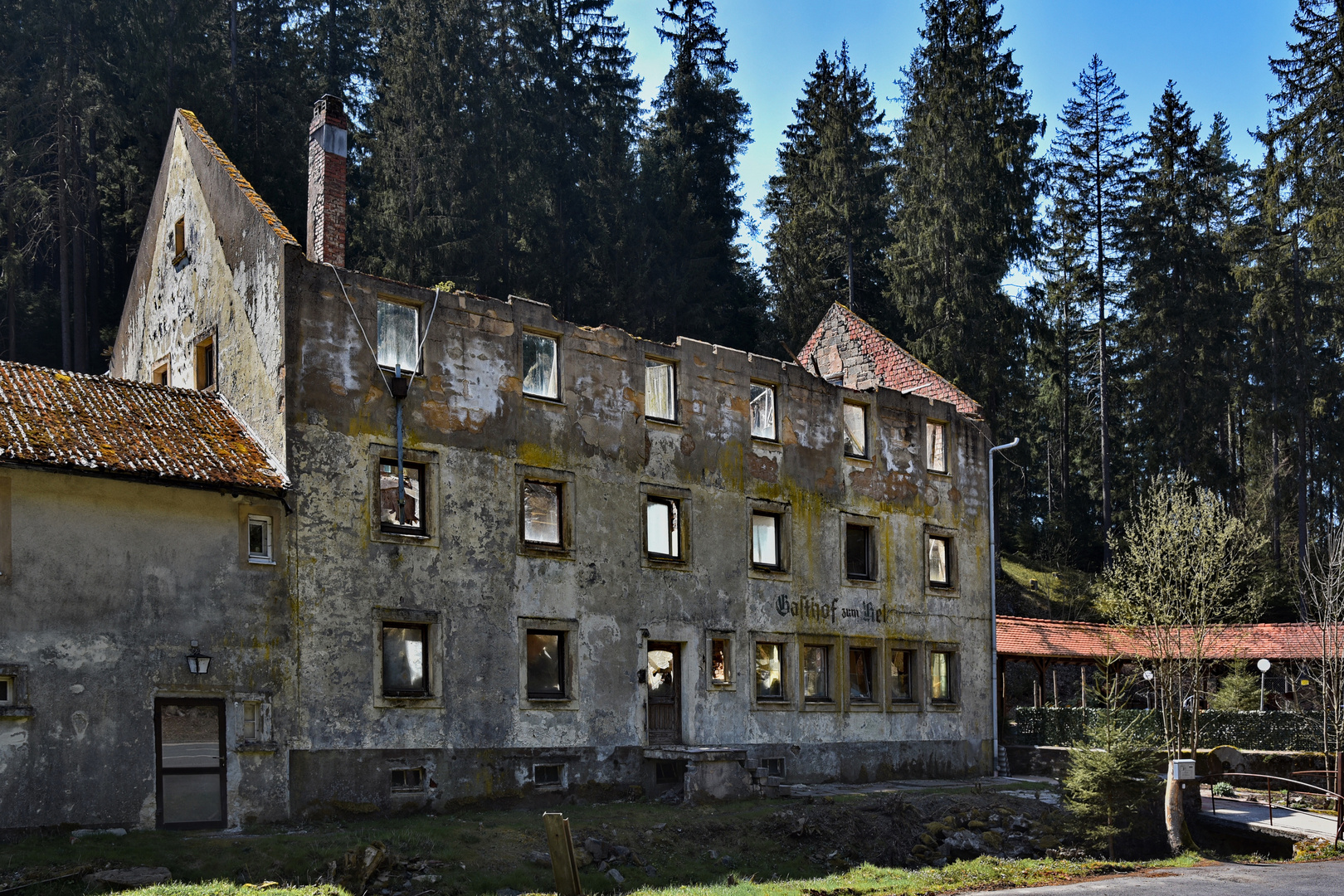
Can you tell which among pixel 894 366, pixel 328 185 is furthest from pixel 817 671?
pixel 328 185

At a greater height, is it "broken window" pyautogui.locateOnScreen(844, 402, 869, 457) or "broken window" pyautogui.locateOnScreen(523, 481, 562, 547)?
"broken window" pyautogui.locateOnScreen(844, 402, 869, 457)

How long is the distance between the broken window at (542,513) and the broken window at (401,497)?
2.22m

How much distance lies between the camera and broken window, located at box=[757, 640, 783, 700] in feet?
91.8

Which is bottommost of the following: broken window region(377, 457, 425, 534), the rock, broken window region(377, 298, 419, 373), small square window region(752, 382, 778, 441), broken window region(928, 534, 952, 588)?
the rock

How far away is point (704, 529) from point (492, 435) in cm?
567

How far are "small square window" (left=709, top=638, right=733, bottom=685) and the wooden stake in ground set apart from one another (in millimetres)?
11889

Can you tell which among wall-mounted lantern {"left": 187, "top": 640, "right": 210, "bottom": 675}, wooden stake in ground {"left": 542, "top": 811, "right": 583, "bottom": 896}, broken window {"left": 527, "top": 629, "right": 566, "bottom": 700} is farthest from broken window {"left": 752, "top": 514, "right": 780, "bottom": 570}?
wooden stake in ground {"left": 542, "top": 811, "right": 583, "bottom": 896}

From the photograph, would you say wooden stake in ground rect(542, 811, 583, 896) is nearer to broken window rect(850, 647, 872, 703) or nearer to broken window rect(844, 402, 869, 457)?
broken window rect(850, 647, 872, 703)

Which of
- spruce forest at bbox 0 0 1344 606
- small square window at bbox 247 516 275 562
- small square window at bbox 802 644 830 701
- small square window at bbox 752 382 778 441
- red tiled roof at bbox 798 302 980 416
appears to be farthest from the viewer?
spruce forest at bbox 0 0 1344 606

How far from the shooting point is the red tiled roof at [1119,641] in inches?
1414

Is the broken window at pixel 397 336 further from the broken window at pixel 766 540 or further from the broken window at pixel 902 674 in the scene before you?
the broken window at pixel 902 674

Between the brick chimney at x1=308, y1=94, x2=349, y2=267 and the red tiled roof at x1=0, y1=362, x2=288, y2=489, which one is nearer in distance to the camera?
the red tiled roof at x1=0, y1=362, x2=288, y2=489

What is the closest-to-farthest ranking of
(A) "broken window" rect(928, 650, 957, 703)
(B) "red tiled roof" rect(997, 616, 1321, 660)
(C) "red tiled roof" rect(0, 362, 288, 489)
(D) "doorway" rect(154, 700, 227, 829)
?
1. (C) "red tiled roof" rect(0, 362, 288, 489)
2. (D) "doorway" rect(154, 700, 227, 829)
3. (A) "broken window" rect(928, 650, 957, 703)
4. (B) "red tiled roof" rect(997, 616, 1321, 660)

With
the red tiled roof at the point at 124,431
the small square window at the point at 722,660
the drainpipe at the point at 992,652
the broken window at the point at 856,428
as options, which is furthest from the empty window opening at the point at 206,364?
the drainpipe at the point at 992,652
